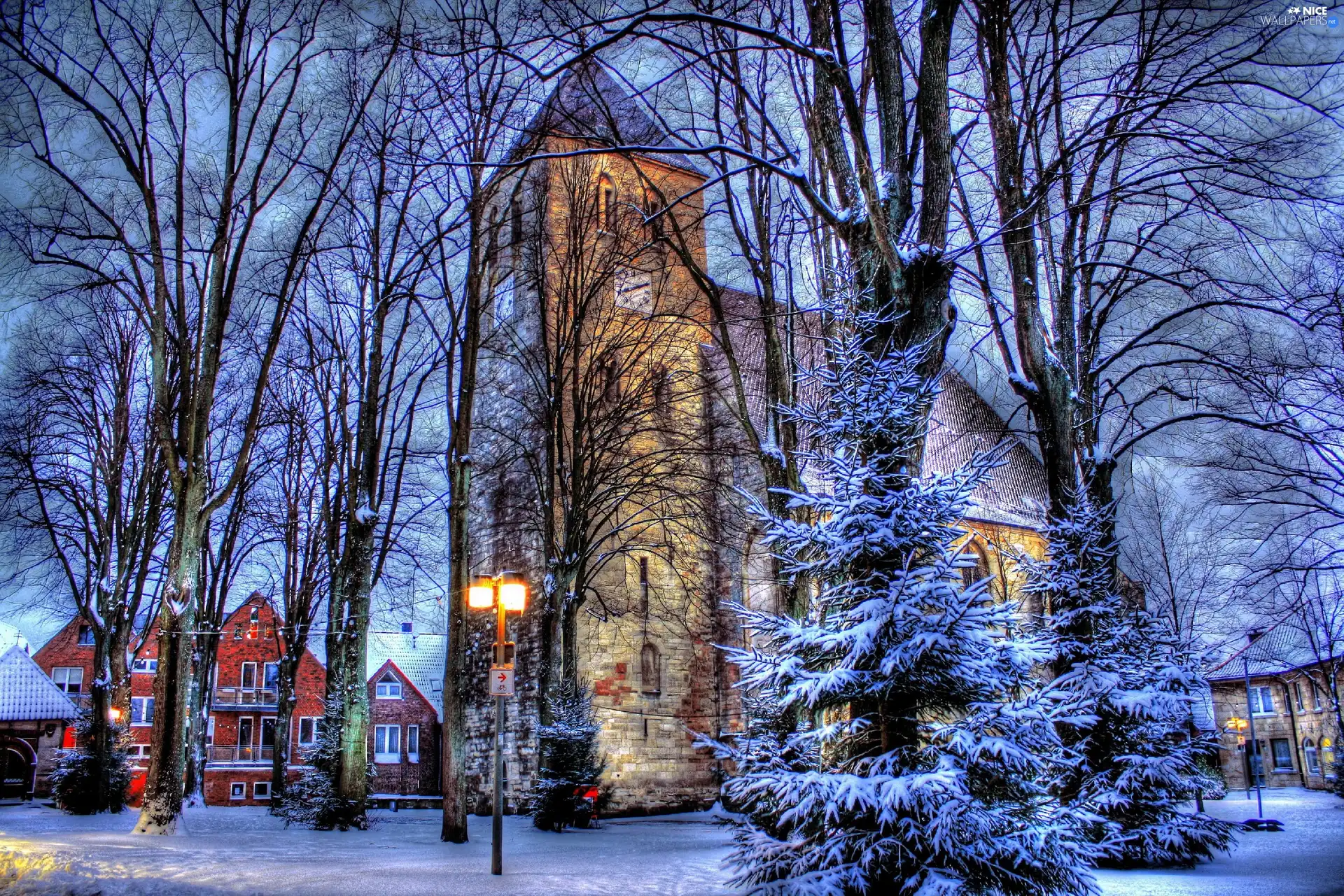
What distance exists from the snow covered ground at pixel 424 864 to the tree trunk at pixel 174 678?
0.53 metres

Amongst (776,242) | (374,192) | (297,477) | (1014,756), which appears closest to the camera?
(1014,756)

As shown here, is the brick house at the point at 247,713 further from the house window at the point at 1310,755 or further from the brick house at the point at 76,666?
the house window at the point at 1310,755

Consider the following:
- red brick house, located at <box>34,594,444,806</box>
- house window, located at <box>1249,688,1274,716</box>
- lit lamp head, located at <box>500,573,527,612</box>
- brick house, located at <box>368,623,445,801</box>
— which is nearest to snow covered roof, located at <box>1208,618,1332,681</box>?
house window, located at <box>1249,688,1274,716</box>

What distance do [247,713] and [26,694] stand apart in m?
11.7

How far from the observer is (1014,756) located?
6.38 meters

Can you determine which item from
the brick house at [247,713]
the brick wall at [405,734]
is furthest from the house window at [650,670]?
the brick house at [247,713]

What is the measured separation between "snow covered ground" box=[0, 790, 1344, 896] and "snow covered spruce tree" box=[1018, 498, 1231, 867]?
1.45ft

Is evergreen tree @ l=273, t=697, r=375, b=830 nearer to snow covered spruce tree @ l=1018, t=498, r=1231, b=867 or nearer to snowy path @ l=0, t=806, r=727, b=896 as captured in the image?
snowy path @ l=0, t=806, r=727, b=896

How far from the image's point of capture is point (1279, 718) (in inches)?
1702

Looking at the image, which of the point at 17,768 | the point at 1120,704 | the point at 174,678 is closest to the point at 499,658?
the point at 174,678

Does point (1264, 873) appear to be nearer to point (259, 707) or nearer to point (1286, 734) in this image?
point (1286, 734)

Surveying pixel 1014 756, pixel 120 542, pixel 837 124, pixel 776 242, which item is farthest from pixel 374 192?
pixel 1014 756

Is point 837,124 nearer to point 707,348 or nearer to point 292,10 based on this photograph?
point 292,10

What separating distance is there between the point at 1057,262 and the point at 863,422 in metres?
7.63
